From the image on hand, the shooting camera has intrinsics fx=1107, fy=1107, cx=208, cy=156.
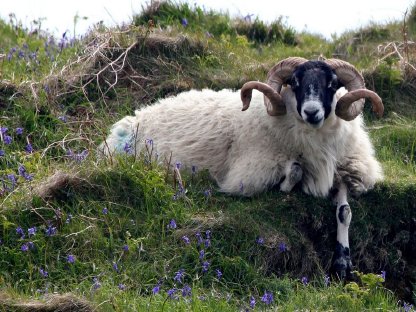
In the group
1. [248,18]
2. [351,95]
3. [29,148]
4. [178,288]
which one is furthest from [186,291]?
[248,18]

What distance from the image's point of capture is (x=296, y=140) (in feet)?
32.8

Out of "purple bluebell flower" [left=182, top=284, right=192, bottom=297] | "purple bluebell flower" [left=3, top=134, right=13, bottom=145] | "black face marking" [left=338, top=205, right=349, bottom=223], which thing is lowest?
"black face marking" [left=338, top=205, right=349, bottom=223]

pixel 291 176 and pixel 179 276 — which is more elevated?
pixel 291 176

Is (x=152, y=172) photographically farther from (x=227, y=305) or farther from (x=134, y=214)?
(x=227, y=305)

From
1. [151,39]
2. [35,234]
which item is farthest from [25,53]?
[35,234]

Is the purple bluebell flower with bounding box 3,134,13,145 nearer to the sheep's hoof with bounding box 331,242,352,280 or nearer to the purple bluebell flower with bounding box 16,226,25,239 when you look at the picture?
the purple bluebell flower with bounding box 16,226,25,239

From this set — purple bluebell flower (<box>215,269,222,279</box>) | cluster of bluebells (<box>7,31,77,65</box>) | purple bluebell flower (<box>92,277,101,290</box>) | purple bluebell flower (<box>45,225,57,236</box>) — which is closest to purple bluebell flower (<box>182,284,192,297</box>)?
purple bluebell flower (<box>215,269,222,279</box>)

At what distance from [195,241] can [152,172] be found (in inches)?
34.8

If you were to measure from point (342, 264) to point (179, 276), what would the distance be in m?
1.87

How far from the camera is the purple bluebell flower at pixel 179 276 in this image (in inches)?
325

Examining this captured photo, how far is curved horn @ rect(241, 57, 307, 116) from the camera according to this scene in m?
9.91

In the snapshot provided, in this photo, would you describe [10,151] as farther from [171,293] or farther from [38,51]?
[171,293]

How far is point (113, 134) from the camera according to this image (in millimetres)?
11109

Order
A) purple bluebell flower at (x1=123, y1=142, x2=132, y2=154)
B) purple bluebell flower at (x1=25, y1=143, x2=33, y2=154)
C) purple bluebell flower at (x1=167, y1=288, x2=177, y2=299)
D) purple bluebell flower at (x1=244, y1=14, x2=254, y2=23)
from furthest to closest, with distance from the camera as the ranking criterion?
purple bluebell flower at (x1=244, y1=14, x2=254, y2=23) → purple bluebell flower at (x1=25, y1=143, x2=33, y2=154) → purple bluebell flower at (x1=123, y1=142, x2=132, y2=154) → purple bluebell flower at (x1=167, y1=288, x2=177, y2=299)
